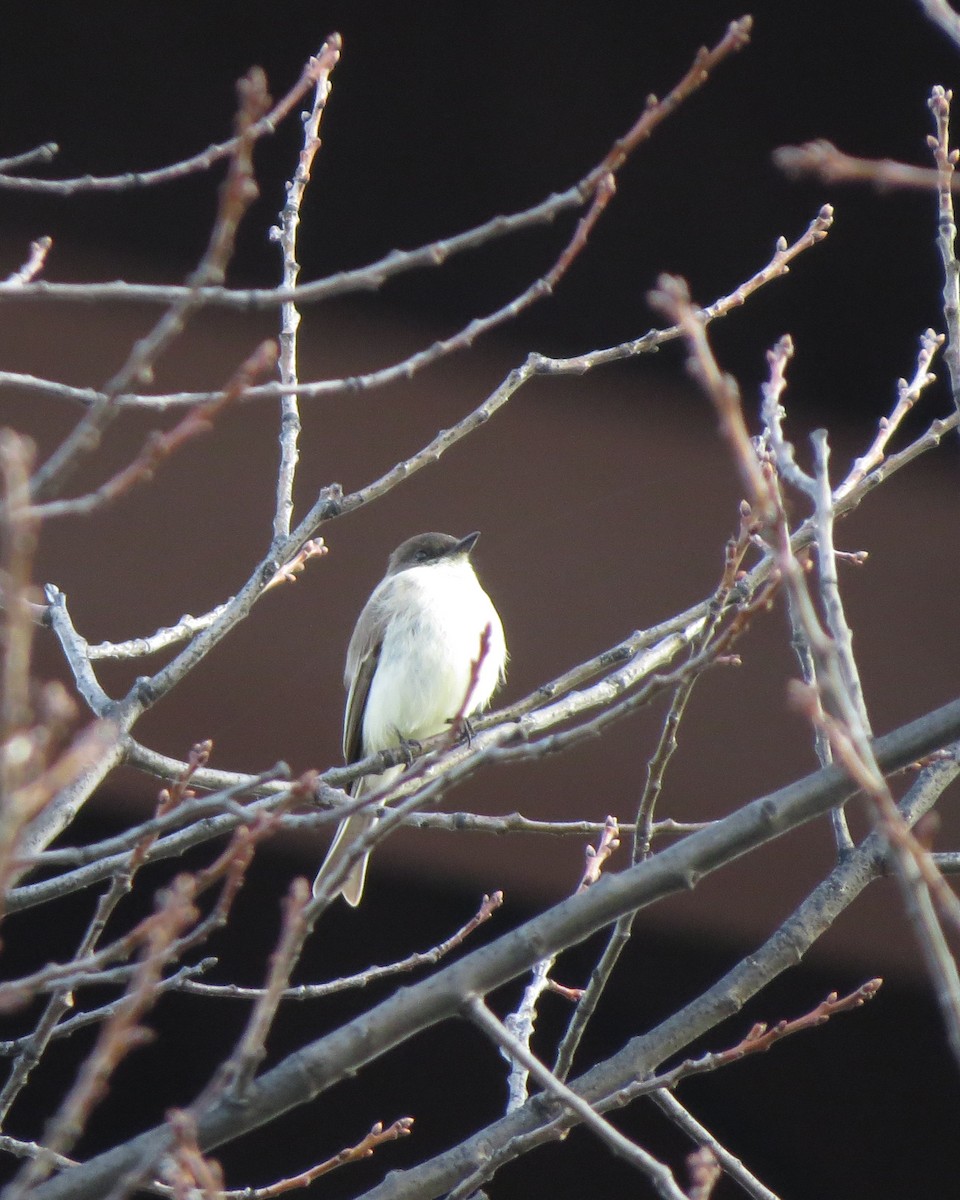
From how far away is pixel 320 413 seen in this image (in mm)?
5328

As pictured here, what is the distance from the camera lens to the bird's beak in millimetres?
5020

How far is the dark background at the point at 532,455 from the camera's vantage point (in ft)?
15.7

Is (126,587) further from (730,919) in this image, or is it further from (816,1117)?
(816,1117)

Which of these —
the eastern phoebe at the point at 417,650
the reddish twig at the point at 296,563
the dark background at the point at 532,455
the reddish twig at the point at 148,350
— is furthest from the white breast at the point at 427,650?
the reddish twig at the point at 148,350

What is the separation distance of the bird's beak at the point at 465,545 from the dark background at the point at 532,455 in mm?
454

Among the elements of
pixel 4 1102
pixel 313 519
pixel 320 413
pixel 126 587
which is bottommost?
pixel 4 1102

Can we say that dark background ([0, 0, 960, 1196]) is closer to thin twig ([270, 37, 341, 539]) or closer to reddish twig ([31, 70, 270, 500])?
thin twig ([270, 37, 341, 539])

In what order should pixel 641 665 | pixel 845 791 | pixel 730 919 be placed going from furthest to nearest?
pixel 730 919 → pixel 641 665 → pixel 845 791

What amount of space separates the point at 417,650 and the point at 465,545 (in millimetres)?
369

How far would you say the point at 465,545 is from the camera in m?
5.12

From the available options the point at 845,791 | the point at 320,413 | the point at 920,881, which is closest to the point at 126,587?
the point at 320,413

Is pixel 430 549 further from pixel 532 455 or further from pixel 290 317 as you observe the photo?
pixel 290 317

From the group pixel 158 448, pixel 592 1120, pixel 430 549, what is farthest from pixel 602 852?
pixel 430 549

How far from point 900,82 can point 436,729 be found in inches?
97.9
